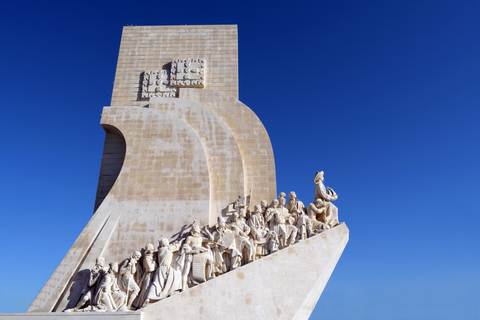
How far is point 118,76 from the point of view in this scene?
11.5 metres

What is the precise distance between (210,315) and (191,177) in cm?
356

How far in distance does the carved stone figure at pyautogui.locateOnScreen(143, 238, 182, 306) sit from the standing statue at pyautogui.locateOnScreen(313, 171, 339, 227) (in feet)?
11.6

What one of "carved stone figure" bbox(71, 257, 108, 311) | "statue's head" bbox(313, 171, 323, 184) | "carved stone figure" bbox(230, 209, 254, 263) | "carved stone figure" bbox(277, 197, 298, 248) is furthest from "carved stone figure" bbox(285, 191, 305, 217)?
"carved stone figure" bbox(71, 257, 108, 311)

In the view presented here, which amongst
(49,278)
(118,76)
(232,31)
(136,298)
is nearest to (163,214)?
(136,298)

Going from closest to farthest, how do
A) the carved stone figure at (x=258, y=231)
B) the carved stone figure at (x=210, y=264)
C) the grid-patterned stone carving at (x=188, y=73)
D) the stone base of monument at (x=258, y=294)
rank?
the stone base of monument at (x=258, y=294) < the carved stone figure at (x=210, y=264) < the carved stone figure at (x=258, y=231) < the grid-patterned stone carving at (x=188, y=73)

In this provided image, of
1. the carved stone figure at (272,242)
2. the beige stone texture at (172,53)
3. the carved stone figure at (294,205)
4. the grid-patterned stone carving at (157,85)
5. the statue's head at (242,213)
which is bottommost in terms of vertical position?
the carved stone figure at (272,242)

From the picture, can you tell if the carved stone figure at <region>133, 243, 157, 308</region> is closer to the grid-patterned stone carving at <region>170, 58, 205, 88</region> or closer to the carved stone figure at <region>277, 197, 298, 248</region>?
the carved stone figure at <region>277, 197, 298, 248</region>

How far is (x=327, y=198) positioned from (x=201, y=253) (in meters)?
3.20

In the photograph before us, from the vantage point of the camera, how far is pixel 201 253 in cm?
742

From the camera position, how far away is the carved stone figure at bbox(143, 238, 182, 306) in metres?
6.89

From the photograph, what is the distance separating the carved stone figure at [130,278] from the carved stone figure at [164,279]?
327 mm

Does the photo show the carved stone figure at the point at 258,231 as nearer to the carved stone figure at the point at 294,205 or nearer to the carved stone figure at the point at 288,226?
the carved stone figure at the point at 288,226

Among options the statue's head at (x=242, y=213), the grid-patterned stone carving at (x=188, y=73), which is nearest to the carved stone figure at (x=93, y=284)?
the statue's head at (x=242, y=213)

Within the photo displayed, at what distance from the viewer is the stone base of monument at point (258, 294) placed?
6.66m
